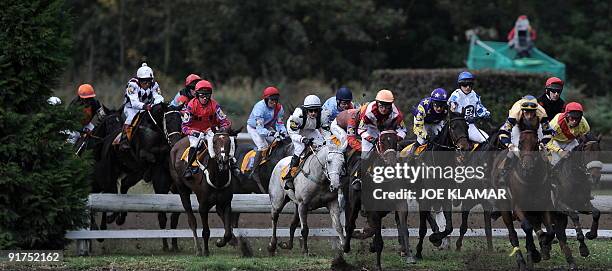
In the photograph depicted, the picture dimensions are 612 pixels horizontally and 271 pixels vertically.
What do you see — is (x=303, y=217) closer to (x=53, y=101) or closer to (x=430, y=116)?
(x=430, y=116)

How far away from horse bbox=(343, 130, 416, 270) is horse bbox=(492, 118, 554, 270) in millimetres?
1473

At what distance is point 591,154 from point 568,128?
1.59 feet

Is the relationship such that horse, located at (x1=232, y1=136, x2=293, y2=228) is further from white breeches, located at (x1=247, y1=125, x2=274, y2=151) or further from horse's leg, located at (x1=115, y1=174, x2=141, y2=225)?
horse's leg, located at (x1=115, y1=174, x2=141, y2=225)

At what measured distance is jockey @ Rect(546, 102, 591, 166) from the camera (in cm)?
1703

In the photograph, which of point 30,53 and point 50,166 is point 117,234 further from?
point 30,53

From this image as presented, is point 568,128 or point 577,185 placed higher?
point 568,128

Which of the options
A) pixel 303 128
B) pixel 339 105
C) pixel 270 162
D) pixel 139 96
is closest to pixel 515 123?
pixel 339 105

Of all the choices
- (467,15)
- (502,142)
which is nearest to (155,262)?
(502,142)

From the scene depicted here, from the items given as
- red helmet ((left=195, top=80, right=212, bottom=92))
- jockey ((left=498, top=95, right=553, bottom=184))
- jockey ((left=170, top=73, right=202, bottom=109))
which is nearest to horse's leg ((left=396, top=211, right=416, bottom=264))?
jockey ((left=498, top=95, right=553, bottom=184))

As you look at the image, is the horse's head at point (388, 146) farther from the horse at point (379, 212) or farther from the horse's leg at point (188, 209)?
the horse's leg at point (188, 209)

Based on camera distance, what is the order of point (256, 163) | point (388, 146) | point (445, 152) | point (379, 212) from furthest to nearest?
point (256, 163) → point (445, 152) → point (379, 212) → point (388, 146)

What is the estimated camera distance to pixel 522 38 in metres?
35.6

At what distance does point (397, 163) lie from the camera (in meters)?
15.9

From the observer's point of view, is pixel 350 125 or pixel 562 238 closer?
pixel 562 238
